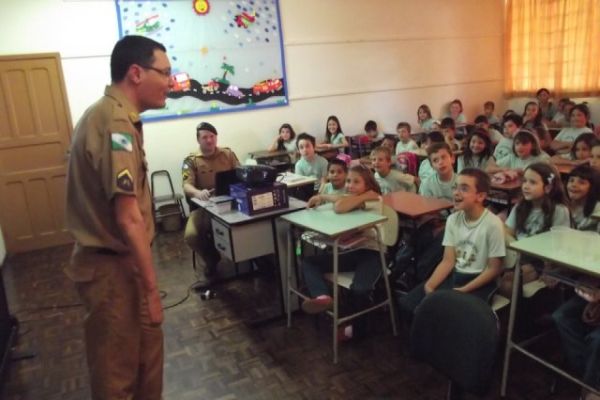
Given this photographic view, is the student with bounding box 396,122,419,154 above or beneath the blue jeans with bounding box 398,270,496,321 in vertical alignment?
above

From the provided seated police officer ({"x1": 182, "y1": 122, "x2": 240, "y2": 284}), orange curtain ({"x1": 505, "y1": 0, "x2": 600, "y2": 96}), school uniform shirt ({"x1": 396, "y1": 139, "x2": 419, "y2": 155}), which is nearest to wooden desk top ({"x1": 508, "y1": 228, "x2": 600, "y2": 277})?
seated police officer ({"x1": 182, "y1": 122, "x2": 240, "y2": 284})

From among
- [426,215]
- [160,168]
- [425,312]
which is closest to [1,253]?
[160,168]

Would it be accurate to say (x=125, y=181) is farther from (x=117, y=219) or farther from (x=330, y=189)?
(x=330, y=189)

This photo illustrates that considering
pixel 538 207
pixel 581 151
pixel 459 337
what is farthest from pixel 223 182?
pixel 581 151

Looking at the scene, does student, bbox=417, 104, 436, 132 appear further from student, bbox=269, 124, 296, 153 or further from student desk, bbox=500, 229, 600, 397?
student desk, bbox=500, 229, 600, 397

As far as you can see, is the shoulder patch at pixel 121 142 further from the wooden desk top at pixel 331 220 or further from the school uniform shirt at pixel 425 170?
the school uniform shirt at pixel 425 170

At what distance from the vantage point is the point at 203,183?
4.02 metres

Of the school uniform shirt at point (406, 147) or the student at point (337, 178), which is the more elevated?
the student at point (337, 178)

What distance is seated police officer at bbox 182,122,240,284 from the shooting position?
150 inches

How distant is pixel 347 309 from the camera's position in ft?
9.82

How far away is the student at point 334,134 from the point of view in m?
6.58

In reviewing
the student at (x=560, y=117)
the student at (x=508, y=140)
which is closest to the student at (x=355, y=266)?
the student at (x=508, y=140)

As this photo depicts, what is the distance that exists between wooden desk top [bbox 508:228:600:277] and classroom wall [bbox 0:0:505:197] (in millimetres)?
4709

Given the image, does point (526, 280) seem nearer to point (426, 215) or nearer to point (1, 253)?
point (426, 215)
